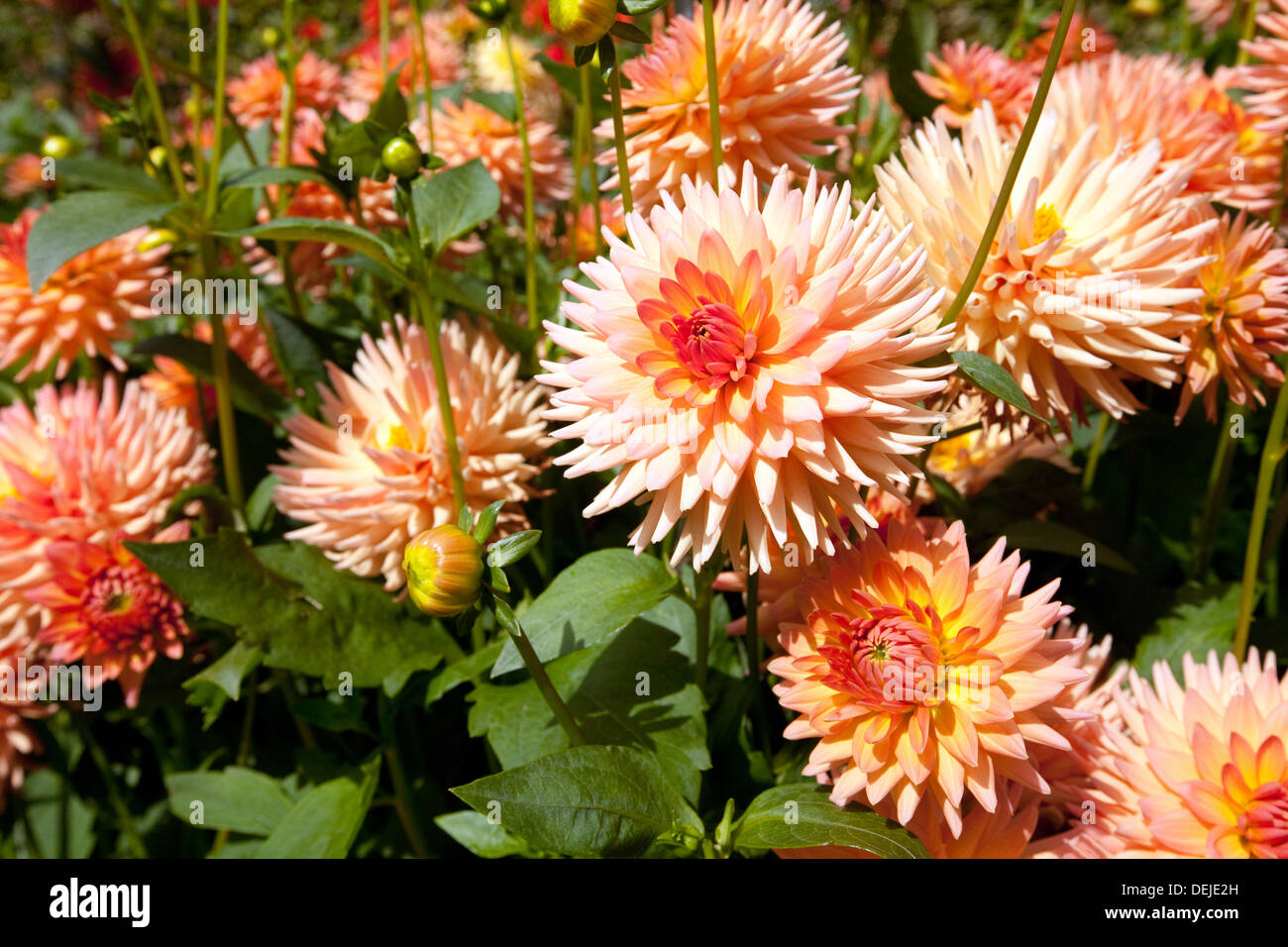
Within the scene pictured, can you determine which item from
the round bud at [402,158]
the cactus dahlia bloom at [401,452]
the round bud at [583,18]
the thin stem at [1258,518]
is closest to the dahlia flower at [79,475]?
the cactus dahlia bloom at [401,452]

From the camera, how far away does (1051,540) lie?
933 millimetres

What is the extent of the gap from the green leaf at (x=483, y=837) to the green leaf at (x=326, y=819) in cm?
9

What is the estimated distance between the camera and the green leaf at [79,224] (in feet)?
2.92

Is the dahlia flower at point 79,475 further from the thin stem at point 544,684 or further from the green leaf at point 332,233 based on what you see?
the thin stem at point 544,684

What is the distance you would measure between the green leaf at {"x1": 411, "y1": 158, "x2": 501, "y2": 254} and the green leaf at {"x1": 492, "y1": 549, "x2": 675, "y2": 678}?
0.38 m

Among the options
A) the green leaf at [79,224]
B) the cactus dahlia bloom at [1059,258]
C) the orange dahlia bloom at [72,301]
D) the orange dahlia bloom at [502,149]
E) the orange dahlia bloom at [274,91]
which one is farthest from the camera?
the orange dahlia bloom at [274,91]

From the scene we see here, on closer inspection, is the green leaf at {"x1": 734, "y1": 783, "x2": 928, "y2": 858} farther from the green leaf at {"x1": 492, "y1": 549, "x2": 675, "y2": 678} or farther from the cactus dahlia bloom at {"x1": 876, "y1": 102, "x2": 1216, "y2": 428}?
the cactus dahlia bloom at {"x1": 876, "y1": 102, "x2": 1216, "y2": 428}

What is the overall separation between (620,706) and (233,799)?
1.87ft

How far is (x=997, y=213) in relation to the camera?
72cm

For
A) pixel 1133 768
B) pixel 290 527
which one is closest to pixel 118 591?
pixel 290 527

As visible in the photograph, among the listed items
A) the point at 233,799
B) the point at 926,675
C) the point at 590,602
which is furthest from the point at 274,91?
the point at 926,675

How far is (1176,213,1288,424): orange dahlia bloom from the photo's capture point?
3.05ft

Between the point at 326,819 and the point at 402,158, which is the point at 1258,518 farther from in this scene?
the point at 326,819

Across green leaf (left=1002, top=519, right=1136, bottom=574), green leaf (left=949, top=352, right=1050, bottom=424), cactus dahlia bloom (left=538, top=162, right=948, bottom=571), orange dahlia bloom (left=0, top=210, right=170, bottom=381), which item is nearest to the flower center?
cactus dahlia bloom (left=538, top=162, right=948, bottom=571)
